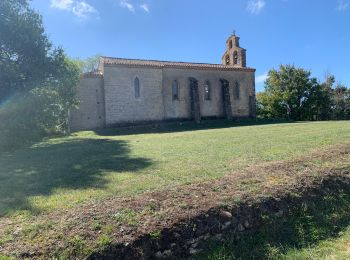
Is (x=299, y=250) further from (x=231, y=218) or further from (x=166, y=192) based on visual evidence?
(x=166, y=192)

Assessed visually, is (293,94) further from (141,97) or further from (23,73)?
(23,73)

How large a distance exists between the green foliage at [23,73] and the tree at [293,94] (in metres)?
33.4

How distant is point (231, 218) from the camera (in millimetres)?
5348

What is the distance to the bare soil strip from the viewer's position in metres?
4.38

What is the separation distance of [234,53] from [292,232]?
31.8 metres

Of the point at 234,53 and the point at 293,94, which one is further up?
the point at 234,53

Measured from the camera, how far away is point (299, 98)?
44.2 meters

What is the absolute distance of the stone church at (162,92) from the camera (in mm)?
26031

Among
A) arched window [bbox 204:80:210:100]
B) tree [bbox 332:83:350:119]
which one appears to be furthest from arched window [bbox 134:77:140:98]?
tree [bbox 332:83:350:119]

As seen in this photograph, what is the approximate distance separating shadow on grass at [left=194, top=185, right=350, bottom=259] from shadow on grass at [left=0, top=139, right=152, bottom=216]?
3.28 metres

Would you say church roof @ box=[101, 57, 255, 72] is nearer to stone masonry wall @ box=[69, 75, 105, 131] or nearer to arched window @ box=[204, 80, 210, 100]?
arched window @ box=[204, 80, 210, 100]

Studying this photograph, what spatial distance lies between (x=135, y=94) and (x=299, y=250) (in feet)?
76.8

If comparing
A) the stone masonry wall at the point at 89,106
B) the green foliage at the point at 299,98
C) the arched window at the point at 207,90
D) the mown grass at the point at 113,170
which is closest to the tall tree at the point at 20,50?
the mown grass at the point at 113,170

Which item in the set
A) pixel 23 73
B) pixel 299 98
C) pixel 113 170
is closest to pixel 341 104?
pixel 299 98
